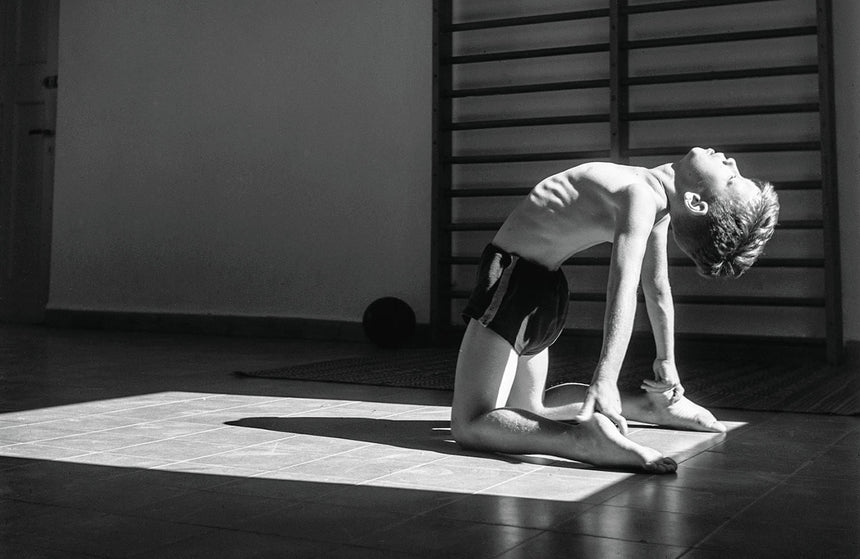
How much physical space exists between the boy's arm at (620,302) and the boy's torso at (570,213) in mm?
43

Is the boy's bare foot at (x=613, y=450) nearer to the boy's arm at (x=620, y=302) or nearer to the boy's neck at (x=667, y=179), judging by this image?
the boy's arm at (x=620, y=302)

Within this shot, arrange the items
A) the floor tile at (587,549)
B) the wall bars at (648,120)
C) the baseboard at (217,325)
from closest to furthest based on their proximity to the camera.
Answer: the floor tile at (587,549)
the wall bars at (648,120)
the baseboard at (217,325)

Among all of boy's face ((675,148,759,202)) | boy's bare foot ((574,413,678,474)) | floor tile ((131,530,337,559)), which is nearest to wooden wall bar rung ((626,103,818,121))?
boy's face ((675,148,759,202))

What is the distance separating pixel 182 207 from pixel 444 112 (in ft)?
6.78

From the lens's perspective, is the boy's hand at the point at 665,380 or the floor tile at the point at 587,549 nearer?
the floor tile at the point at 587,549

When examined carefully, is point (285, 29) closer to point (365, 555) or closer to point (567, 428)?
point (567, 428)

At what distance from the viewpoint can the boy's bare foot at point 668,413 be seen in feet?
8.83

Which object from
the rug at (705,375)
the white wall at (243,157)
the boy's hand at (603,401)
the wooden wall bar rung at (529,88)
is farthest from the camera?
the white wall at (243,157)

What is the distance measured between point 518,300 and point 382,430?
0.64 metres

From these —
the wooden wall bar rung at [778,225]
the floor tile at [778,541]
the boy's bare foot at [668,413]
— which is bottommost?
the floor tile at [778,541]

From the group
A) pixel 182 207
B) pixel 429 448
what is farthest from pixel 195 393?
pixel 182 207

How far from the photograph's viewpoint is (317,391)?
3.71 metres

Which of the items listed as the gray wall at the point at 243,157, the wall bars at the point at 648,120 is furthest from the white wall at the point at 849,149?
the gray wall at the point at 243,157

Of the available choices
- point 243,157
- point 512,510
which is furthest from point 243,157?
point 512,510
